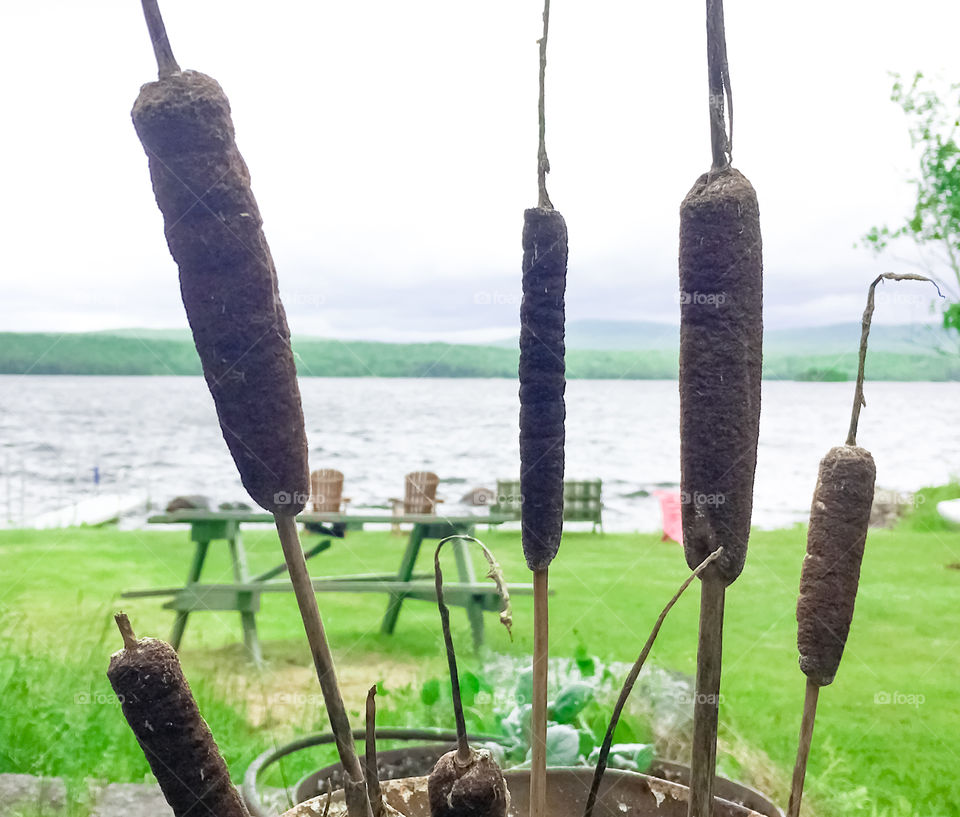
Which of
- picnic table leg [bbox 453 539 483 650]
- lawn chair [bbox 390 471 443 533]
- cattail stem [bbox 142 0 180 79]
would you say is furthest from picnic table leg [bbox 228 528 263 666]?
cattail stem [bbox 142 0 180 79]

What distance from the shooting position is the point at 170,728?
708 mm

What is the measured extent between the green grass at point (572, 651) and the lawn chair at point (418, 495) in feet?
1.32

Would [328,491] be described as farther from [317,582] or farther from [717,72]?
[717,72]

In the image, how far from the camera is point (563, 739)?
1.95m

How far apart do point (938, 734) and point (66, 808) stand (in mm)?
2772

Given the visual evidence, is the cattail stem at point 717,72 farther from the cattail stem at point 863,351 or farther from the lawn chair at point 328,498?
the lawn chair at point 328,498

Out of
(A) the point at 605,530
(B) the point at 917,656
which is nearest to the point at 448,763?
(B) the point at 917,656

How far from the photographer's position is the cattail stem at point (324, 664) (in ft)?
2.39

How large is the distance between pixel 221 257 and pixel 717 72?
44cm

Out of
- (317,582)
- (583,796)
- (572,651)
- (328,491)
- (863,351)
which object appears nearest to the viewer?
(863,351)

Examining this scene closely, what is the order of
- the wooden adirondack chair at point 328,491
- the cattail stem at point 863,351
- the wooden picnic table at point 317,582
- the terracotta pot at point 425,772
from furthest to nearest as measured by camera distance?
the wooden adirondack chair at point 328,491 < the wooden picnic table at point 317,582 < the terracotta pot at point 425,772 < the cattail stem at point 863,351

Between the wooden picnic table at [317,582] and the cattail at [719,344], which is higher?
the cattail at [719,344]

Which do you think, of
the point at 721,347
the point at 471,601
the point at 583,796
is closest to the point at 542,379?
the point at 721,347

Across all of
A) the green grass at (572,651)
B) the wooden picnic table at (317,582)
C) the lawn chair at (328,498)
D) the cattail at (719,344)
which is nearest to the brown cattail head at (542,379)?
the cattail at (719,344)
